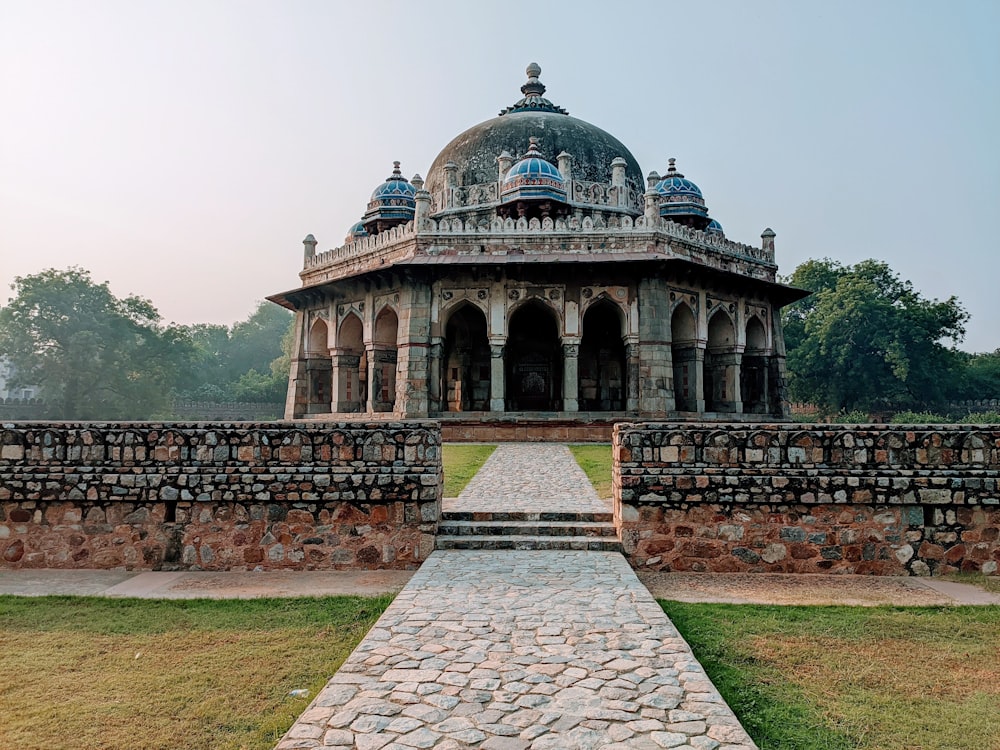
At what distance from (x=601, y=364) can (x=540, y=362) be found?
1.71 m

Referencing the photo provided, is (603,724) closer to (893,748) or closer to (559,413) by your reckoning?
(893,748)

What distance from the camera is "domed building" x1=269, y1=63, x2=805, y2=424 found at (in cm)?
1681

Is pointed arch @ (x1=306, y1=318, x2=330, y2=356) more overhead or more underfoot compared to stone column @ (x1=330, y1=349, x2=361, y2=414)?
more overhead

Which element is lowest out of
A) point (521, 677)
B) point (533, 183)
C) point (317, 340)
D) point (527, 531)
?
point (521, 677)

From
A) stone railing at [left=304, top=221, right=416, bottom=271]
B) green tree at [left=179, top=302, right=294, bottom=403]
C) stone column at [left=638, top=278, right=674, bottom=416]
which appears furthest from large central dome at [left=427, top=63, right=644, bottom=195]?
green tree at [left=179, top=302, right=294, bottom=403]

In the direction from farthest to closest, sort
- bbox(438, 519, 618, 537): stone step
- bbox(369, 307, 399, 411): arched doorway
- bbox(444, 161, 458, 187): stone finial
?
bbox(444, 161, 458, 187): stone finial → bbox(369, 307, 399, 411): arched doorway → bbox(438, 519, 618, 537): stone step

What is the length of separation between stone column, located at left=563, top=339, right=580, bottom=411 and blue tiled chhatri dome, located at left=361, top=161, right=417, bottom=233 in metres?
7.60

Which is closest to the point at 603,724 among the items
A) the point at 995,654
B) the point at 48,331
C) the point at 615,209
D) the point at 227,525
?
the point at 995,654

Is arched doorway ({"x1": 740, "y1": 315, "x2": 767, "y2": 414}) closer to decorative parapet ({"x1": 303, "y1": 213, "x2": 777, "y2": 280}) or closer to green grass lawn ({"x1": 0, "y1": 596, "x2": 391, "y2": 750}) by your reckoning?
decorative parapet ({"x1": 303, "y1": 213, "x2": 777, "y2": 280})

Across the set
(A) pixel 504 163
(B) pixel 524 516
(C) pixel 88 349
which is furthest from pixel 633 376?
(C) pixel 88 349

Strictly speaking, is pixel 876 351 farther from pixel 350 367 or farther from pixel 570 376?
pixel 350 367

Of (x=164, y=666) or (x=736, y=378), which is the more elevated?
(x=736, y=378)

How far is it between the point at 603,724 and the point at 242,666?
6.82ft

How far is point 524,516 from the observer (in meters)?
6.88
